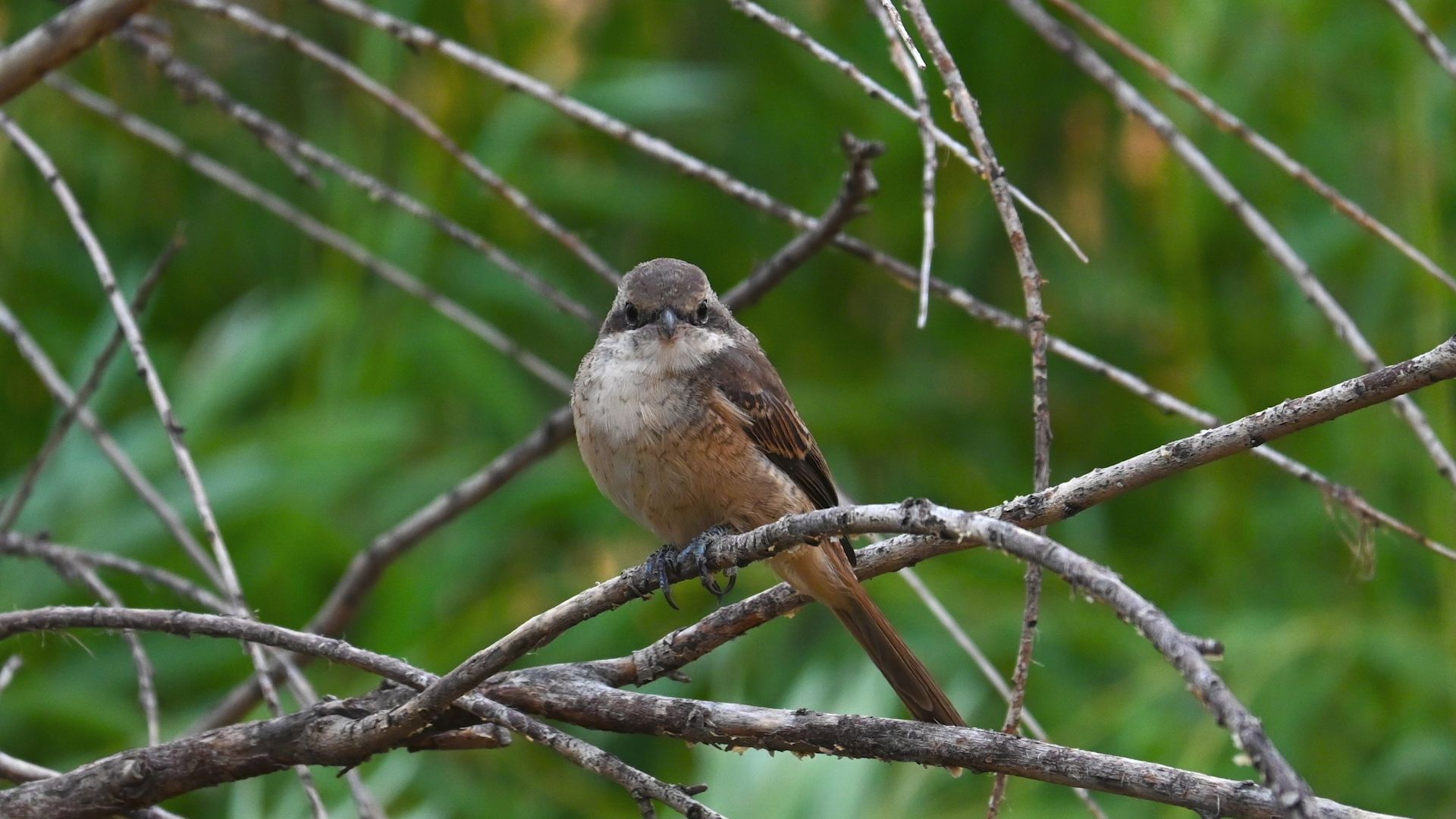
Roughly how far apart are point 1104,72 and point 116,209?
5540 mm

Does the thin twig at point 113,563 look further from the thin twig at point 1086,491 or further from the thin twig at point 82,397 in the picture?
the thin twig at point 1086,491

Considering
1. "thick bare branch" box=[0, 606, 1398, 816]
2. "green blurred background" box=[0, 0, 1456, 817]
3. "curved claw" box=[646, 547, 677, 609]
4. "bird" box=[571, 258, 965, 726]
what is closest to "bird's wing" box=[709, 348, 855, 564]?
"bird" box=[571, 258, 965, 726]

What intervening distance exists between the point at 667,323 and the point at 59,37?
6.21 ft

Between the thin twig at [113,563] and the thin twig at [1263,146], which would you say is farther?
the thin twig at [113,563]

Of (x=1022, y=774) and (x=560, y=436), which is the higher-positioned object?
(x=560, y=436)

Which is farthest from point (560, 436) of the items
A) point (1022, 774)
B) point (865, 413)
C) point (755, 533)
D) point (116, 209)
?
point (116, 209)

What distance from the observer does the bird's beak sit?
3852 mm

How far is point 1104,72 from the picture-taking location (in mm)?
2959

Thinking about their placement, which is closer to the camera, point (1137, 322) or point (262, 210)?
point (1137, 322)

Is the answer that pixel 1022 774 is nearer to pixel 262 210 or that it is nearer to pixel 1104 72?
pixel 1104 72

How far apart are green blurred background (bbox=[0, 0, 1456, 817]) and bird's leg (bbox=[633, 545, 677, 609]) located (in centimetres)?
131

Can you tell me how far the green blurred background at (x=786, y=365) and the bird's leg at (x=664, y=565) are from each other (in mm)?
1312

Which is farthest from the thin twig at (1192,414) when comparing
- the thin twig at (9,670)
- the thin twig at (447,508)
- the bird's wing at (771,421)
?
the thin twig at (9,670)

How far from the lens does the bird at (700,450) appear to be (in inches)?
140
